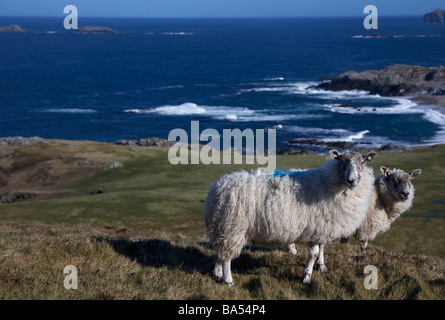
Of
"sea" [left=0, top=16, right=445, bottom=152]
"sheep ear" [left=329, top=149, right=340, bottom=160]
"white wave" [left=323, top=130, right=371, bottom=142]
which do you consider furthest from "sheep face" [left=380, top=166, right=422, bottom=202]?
"white wave" [left=323, top=130, right=371, bottom=142]

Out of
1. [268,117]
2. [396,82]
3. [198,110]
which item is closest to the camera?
[268,117]

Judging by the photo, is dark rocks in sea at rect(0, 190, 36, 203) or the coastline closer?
dark rocks in sea at rect(0, 190, 36, 203)

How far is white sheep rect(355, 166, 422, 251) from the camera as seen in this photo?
12273mm

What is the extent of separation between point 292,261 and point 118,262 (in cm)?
A: 374

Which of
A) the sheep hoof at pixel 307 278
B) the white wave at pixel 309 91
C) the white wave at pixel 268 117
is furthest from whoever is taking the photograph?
the white wave at pixel 309 91

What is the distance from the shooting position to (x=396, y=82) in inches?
3524

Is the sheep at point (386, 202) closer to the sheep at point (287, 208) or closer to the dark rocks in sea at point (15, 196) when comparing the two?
the sheep at point (287, 208)

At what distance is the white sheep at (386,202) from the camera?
1227 centimetres

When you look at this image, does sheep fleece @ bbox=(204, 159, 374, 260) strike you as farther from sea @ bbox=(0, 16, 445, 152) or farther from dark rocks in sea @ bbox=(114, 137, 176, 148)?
sea @ bbox=(0, 16, 445, 152)

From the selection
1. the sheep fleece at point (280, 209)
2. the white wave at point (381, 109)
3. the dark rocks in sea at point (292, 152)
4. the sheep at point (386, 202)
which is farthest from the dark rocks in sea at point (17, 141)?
the white wave at point (381, 109)

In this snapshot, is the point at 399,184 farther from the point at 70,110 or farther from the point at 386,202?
the point at 70,110

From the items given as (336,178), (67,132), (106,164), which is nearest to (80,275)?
(336,178)

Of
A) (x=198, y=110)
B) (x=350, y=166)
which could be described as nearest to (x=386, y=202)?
(x=350, y=166)

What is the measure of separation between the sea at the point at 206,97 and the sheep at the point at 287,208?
45.9 m
